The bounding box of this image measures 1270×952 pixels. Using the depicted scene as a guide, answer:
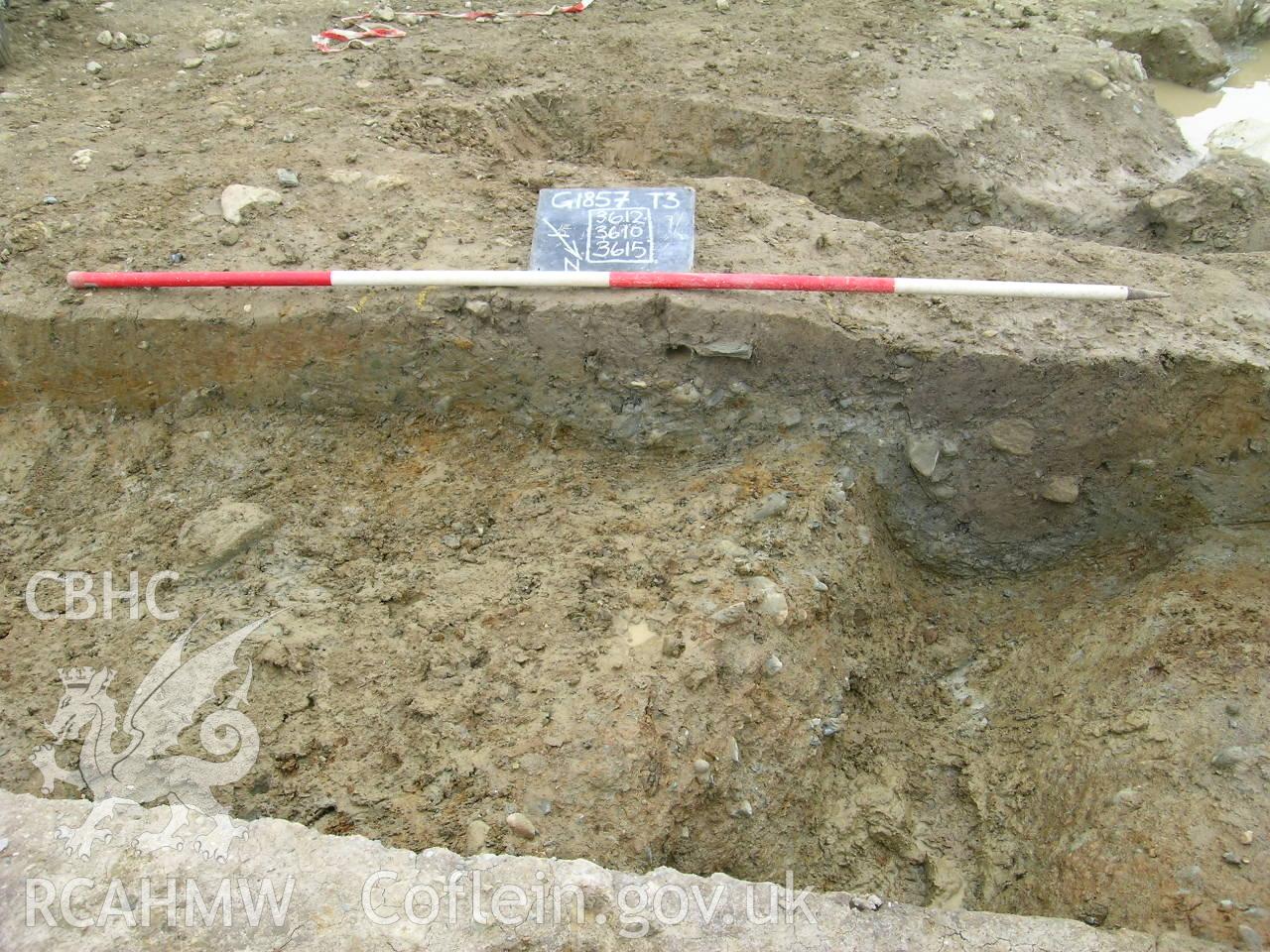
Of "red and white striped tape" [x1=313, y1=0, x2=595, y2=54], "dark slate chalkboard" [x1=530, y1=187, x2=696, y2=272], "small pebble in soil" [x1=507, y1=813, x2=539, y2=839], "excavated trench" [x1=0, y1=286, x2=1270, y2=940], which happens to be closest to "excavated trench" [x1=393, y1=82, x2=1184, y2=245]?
"red and white striped tape" [x1=313, y1=0, x2=595, y2=54]

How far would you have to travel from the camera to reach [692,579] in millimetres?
2670

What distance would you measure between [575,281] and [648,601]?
107 centimetres

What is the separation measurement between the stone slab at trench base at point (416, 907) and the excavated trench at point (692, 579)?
13.6 inches

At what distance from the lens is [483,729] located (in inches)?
94.3

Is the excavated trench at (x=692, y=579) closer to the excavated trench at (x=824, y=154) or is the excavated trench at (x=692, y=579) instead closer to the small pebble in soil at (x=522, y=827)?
the small pebble in soil at (x=522, y=827)

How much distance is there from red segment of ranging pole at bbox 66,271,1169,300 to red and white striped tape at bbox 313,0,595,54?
2.07 m

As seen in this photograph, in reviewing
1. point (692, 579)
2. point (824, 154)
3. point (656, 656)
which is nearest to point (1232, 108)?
point (824, 154)

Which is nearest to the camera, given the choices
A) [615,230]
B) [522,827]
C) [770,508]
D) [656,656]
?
[522,827]

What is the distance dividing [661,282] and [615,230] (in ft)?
1.09

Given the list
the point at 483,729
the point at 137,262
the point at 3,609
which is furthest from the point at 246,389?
the point at 483,729

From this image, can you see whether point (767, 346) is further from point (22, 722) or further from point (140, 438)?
point (22, 722)

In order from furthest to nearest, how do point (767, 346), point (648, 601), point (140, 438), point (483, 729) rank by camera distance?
point (140, 438), point (767, 346), point (648, 601), point (483, 729)

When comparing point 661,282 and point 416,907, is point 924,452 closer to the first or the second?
point 661,282

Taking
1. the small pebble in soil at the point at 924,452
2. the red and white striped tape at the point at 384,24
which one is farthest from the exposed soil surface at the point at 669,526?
the red and white striped tape at the point at 384,24
